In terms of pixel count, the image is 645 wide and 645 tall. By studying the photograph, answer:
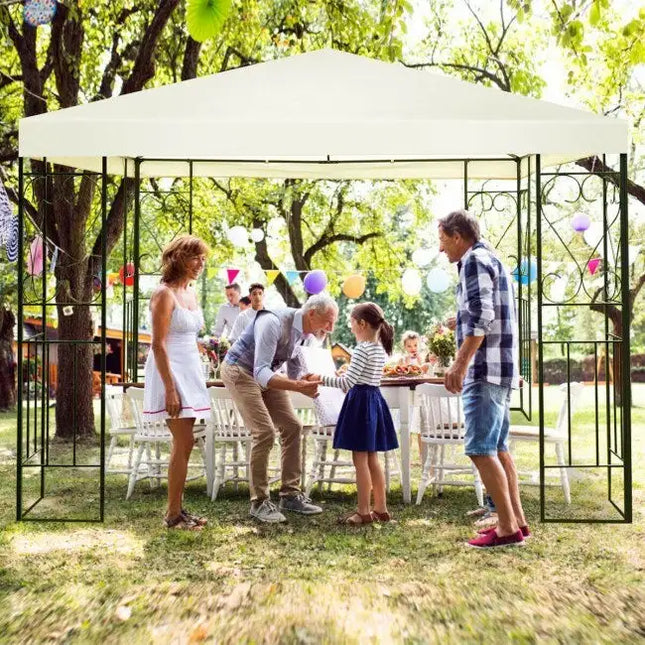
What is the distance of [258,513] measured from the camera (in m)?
6.09

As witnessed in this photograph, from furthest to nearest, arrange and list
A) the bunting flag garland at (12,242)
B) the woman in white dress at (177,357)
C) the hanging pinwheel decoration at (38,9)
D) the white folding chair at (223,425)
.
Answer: the hanging pinwheel decoration at (38,9), the bunting flag garland at (12,242), the white folding chair at (223,425), the woman in white dress at (177,357)

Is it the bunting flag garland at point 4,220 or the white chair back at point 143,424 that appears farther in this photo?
the bunting flag garland at point 4,220

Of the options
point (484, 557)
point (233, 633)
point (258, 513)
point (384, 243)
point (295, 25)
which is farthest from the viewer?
point (384, 243)

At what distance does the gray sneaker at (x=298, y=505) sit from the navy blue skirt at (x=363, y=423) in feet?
2.06

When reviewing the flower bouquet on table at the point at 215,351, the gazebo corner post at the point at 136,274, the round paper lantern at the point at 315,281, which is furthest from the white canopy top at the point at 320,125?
the round paper lantern at the point at 315,281

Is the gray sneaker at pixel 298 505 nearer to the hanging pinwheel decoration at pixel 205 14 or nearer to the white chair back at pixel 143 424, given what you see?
the white chair back at pixel 143 424

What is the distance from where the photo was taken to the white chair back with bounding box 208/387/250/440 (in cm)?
664

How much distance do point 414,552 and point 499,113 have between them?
2509 millimetres

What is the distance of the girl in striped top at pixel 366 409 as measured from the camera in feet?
18.9

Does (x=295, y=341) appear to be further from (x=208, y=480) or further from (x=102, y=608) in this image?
(x=102, y=608)

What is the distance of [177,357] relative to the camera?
18.5ft

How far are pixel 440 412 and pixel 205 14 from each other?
306cm

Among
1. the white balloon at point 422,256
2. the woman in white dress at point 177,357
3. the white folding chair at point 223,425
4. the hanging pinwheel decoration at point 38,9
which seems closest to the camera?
the woman in white dress at point 177,357

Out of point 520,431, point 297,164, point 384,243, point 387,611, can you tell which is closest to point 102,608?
point 387,611
